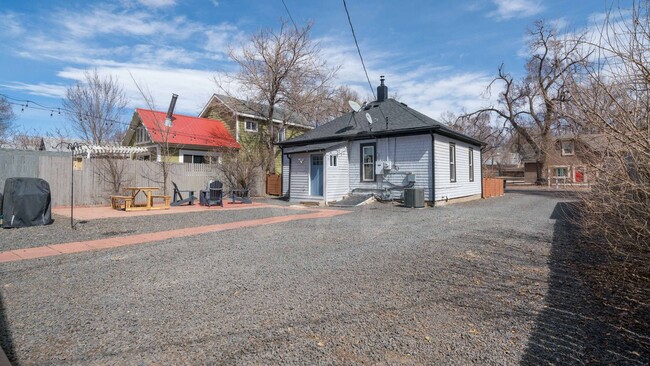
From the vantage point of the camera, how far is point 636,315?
10.3ft

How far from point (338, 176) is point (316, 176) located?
3.27 feet

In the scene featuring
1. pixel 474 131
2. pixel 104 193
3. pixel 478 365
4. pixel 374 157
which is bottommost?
pixel 478 365

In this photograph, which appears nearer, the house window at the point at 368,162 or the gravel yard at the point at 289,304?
the gravel yard at the point at 289,304

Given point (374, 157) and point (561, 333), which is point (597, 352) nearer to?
point (561, 333)

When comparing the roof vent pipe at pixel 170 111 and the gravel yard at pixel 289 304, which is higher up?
the roof vent pipe at pixel 170 111

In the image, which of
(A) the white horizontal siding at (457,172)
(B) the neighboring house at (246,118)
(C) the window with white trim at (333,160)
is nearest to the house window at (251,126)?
(B) the neighboring house at (246,118)

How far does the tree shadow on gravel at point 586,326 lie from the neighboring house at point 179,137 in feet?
62.8

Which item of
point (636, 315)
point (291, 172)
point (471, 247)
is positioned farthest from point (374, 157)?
point (636, 315)

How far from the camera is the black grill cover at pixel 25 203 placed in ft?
26.5

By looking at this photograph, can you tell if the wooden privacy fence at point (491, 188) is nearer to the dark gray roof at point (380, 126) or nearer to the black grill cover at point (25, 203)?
the dark gray roof at point (380, 126)

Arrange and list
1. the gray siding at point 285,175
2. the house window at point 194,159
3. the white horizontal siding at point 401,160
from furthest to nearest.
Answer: the house window at point 194,159, the gray siding at point 285,175, the white horizontal siding at point 401,160

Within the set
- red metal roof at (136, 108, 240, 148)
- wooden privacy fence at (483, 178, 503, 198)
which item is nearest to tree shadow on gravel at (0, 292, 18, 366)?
red metal roof at (136, 108, 240, 148)

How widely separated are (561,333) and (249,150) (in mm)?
23572

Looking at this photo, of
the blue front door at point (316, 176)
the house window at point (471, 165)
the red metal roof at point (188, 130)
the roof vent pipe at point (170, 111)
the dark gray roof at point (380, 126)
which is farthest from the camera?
the roof vent pipe at point (170, 111)
